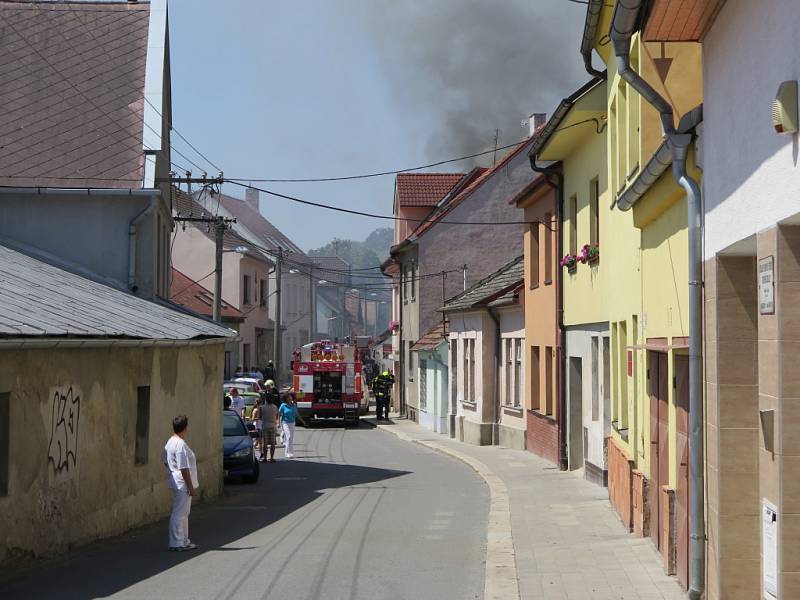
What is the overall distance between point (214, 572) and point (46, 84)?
16.4 metres

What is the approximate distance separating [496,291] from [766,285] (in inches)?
943

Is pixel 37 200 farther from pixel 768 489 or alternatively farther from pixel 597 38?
pixel 768 489

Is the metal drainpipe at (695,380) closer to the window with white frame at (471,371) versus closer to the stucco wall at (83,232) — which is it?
the stucco wall at (83,232)

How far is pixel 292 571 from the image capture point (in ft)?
36.5

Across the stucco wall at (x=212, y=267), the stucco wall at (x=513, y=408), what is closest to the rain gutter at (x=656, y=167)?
the stucco wall at (x=513, y=408)

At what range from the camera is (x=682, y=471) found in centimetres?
920

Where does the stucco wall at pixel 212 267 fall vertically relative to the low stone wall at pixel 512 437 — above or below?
above

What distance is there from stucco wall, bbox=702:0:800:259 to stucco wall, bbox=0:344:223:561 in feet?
22.1

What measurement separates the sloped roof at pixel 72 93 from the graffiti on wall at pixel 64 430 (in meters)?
10.1

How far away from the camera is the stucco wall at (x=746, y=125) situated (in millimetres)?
5899

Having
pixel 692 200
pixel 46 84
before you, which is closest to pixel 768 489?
pixel 692 200

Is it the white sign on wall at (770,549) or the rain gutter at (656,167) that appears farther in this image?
the rain gutter at (656,167)

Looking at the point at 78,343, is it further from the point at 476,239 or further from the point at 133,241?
the point at 476,239

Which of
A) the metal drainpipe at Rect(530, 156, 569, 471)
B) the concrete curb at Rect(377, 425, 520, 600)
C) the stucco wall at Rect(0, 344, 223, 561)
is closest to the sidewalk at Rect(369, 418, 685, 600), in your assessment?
the concrete curb at Rect(377, 425, 520, 600)
